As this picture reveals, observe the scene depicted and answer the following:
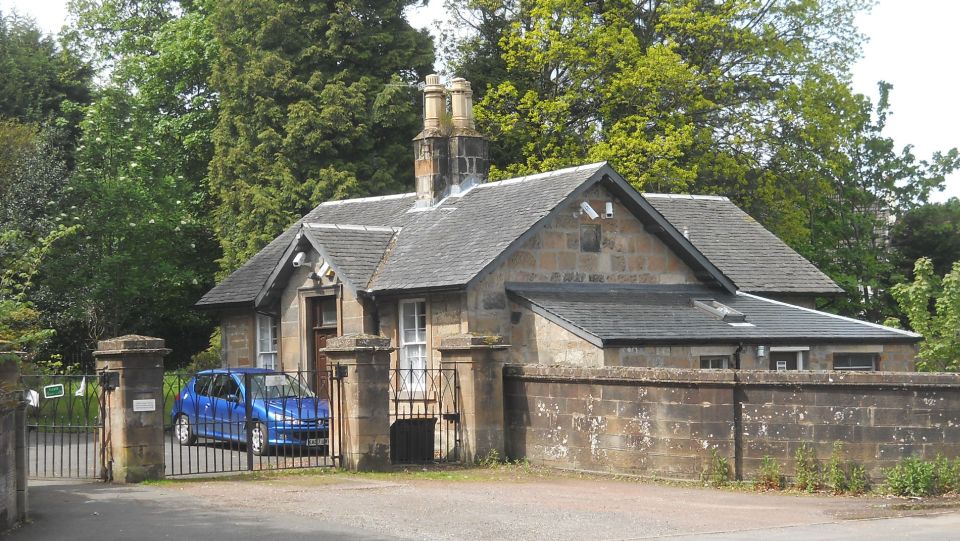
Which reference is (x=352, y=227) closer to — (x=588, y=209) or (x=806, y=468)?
(x=588, y=209)

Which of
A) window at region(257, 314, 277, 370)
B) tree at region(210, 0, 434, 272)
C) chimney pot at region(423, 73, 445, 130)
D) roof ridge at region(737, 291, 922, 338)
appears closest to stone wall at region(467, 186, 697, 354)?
roof ridge at region(737, 291, 922, 338)

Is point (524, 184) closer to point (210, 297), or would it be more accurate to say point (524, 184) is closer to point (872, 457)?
point (210, 297)

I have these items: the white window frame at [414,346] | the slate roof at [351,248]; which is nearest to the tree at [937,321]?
the white window frame at [414,346]

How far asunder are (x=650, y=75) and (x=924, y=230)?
665 inches

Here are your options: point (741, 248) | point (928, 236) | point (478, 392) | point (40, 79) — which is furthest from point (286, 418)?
point (928, 236)

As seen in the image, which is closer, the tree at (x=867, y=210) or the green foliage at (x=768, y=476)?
the green foliage at (x=768, y=476)

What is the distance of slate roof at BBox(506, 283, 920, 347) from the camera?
2181 centimetres

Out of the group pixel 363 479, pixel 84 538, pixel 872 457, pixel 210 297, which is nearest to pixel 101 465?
pixel 363 479

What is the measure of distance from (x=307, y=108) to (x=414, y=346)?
49.4 feet

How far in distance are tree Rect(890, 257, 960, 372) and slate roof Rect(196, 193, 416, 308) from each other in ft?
39.1

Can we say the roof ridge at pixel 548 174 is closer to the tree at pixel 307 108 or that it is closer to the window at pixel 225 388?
the window at pixel 225 388

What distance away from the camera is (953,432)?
15430 mm

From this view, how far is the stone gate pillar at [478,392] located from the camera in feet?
61.4

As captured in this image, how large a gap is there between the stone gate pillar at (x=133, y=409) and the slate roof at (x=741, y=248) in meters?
14.8
